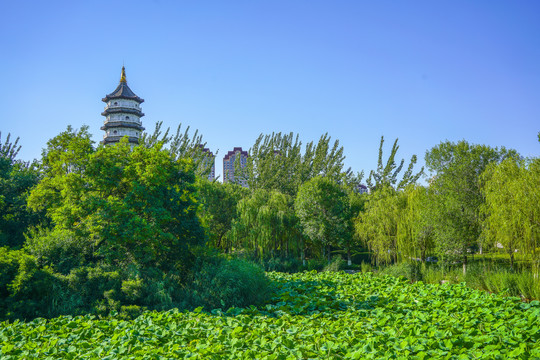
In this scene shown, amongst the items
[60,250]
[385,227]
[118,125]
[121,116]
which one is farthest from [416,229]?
[121,116]

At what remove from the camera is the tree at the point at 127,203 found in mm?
10359

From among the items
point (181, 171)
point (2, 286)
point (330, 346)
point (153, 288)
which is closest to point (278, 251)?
point (181, 171)

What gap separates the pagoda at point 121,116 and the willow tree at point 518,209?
105 ft

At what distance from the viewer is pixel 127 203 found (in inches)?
422

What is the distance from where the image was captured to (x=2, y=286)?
874 centimetres

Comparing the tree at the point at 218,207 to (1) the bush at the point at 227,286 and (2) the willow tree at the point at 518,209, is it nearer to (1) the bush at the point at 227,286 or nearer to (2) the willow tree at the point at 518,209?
(1) the bush at the point at 227,286

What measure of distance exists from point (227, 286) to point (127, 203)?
3.73 meters

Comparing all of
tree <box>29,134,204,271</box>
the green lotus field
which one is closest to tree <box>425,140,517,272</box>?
the green lotus field

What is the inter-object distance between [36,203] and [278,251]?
13153 millimetres

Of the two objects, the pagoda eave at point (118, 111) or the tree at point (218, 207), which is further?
the pagoda eave at point (118, 111)

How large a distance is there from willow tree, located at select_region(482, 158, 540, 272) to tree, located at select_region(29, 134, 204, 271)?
1008cm

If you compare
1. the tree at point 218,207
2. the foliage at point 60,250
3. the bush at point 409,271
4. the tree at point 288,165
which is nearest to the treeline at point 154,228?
the foliage at point 60,250

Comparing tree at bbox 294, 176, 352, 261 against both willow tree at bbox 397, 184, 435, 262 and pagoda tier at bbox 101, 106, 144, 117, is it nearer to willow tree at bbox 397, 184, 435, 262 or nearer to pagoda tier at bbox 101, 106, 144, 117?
willow tree at bbox 397, 184, 435, 262

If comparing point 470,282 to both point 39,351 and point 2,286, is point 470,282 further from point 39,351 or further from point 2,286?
point 2,286
